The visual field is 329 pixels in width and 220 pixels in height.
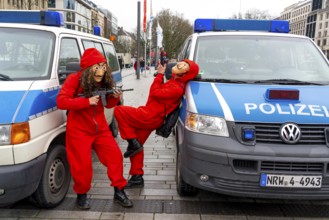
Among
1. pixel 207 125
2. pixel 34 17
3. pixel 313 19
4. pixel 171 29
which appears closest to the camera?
pixel 207 125

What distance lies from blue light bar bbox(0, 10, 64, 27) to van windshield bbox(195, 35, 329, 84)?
2017 mm

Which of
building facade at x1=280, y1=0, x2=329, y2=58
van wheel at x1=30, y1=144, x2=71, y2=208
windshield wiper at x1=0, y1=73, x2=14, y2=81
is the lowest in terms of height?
van wheel at x1=30, y1=144, x2=71, y2=208

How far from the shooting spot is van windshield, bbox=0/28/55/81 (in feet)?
12.9

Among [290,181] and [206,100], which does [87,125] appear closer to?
[206,100]

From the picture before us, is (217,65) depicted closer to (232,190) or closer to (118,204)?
(232,190)

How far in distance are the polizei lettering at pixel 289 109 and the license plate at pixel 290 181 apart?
2.00 ft

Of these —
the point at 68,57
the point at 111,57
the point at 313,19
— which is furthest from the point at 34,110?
the point at 313,19

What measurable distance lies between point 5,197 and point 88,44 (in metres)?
3.00

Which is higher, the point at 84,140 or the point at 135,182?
the point at 84,140

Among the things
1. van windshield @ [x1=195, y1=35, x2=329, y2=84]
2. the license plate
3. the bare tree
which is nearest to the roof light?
van windshield @ [x1=195, y1=35, x2=329, y2=84]

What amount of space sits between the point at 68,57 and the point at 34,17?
1.02 m

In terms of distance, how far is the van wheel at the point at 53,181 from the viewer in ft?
11.8

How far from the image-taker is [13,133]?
3.09m

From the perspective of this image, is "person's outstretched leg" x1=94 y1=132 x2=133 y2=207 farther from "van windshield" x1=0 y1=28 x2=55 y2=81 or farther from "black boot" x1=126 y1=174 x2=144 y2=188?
"van windshield" x1=0 y1=28 x2=55 y2=81
